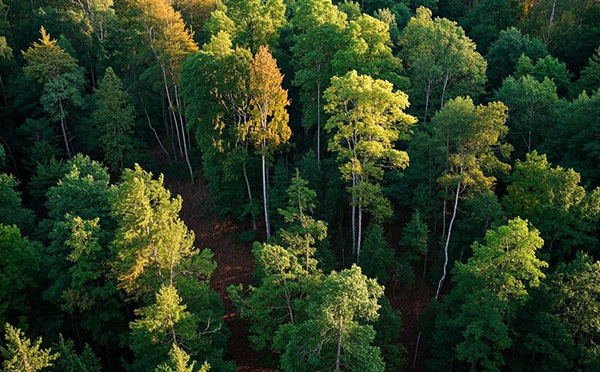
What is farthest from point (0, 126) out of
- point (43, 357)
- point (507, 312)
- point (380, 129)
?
point (507, 312)

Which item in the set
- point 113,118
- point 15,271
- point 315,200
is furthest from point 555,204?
point 113,118

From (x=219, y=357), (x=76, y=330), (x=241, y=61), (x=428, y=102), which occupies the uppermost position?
(x=241, y=61)

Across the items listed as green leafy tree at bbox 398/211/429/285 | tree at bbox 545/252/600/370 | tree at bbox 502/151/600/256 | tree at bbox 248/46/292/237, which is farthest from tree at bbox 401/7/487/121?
tree at bbox 545/252/600/370

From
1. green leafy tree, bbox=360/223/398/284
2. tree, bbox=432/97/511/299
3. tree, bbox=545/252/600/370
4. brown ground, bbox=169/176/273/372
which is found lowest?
brown ground, bbox=169/176/273/372

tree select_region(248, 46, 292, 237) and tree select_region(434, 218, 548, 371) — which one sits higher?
tree select_region(248, 46, 292, 237)

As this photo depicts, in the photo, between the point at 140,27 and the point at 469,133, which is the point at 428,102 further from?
the point at 140,27

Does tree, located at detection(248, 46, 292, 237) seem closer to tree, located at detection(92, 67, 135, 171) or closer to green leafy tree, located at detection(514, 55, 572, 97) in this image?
tree, located at detection(92, 67, 135, 171)
